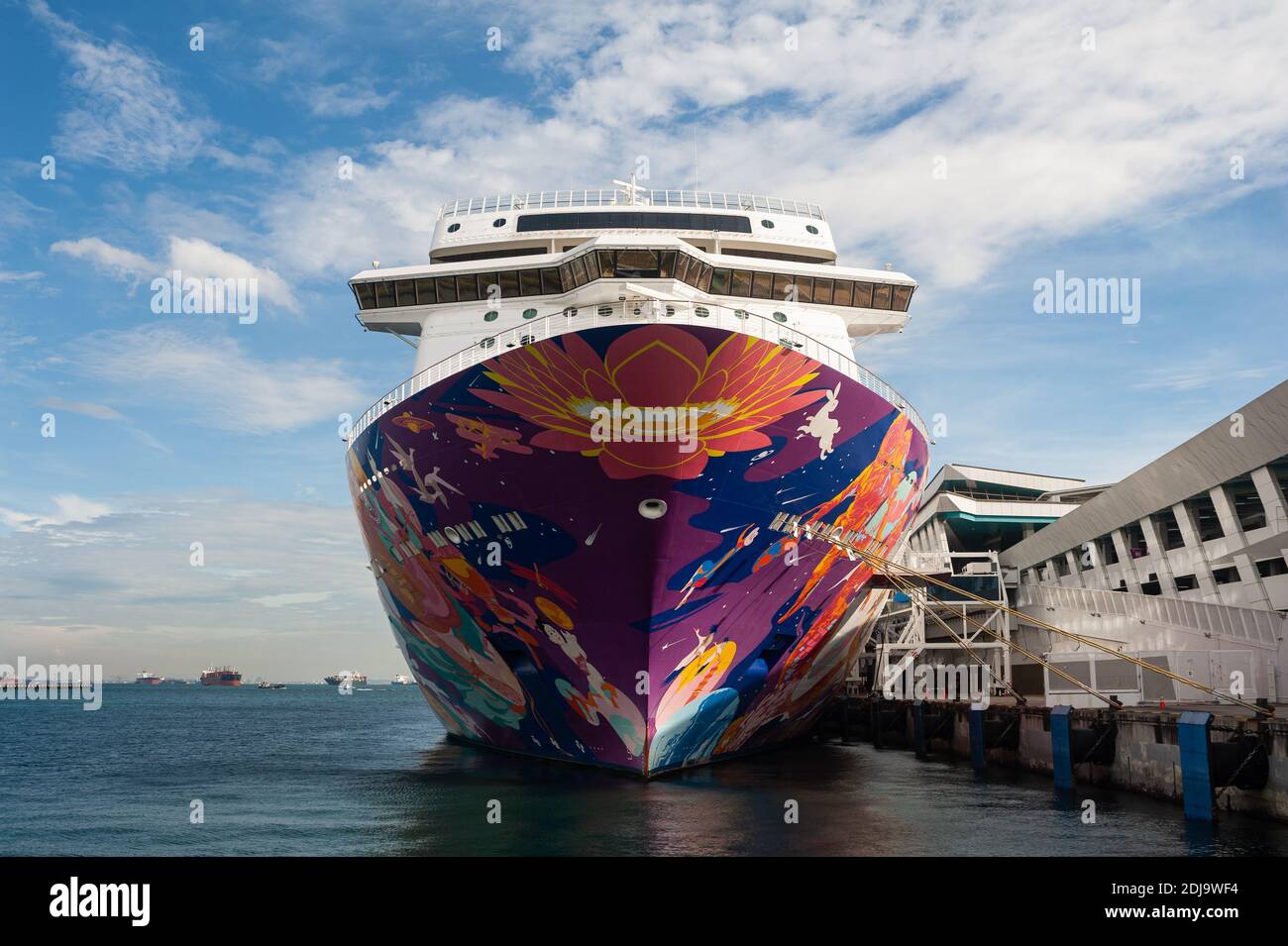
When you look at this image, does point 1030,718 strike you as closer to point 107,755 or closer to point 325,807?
point 325,807

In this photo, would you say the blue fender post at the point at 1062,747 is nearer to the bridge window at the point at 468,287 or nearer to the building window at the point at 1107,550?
the bridge window at the point at 468,287

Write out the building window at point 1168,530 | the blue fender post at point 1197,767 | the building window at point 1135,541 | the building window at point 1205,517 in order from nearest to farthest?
1. the blue fender post at point 1197,767
2. the building window at point 1205,517
3. the building window at point 1168,530
4. the building window at point 1135,541

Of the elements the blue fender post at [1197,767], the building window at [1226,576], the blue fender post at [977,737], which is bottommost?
the blue fender post at [977,737]

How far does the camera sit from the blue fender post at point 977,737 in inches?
768

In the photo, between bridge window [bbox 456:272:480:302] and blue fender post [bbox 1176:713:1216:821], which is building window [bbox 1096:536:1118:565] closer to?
blue fender post [bbox 1176:713:1216:821]

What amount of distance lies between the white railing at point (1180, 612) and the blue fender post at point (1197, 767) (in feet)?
24.9

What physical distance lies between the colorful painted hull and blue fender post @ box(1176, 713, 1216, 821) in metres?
4.91

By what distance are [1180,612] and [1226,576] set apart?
1.39 metres

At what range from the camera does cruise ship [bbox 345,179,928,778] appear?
11.3 metres

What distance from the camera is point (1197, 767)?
1225 centimetres

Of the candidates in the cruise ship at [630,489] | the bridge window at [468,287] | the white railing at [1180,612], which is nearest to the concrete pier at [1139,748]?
the white railing at [1180,612]

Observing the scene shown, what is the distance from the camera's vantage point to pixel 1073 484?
39.1 meters
